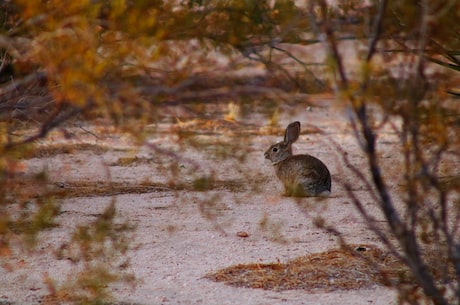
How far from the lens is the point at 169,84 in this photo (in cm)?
507

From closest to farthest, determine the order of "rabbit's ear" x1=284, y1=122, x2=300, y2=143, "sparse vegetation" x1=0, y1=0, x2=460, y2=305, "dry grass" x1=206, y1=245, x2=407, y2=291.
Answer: "sparse vegetation" x1=0, y1=0, x2=460, y2=305, "dry grass" x1=206, y1=245, x2=407, y2=291, "rabbit's ear" x1=284, y1=122, x2=300, y2=143

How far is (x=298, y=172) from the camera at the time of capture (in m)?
9.16

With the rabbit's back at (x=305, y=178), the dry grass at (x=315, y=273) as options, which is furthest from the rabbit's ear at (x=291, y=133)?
the dry grass at (x=315, y=273)

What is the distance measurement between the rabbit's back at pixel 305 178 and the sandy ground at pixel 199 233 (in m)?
0.12

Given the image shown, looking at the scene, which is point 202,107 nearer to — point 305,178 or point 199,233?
point 305,178

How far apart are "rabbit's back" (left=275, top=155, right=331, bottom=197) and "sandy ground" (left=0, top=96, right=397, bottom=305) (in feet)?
0.40

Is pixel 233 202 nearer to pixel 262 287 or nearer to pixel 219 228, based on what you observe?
pixel 219 228

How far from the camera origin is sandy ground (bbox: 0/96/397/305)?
6.01 meters

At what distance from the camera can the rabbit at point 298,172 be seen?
9.05 m

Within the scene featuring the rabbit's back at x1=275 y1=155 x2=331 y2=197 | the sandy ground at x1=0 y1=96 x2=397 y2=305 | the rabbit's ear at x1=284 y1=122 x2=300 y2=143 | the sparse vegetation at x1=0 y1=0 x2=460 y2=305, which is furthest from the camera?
the rabbit's ear at x1=284 y1=122 x2=300 y2=143

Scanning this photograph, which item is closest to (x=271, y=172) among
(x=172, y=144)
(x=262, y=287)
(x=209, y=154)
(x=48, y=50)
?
(x=209, y=154)

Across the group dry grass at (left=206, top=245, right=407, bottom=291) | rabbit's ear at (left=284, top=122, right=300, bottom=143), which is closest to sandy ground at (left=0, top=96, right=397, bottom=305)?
dry grass at (left=206, top=245, right=407, bottom=291)

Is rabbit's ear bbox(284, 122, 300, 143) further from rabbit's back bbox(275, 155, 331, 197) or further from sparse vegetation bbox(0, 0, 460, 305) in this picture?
sparse vegetation bbox(0, 0, 460, 305)

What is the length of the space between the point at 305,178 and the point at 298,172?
0.36 ft
